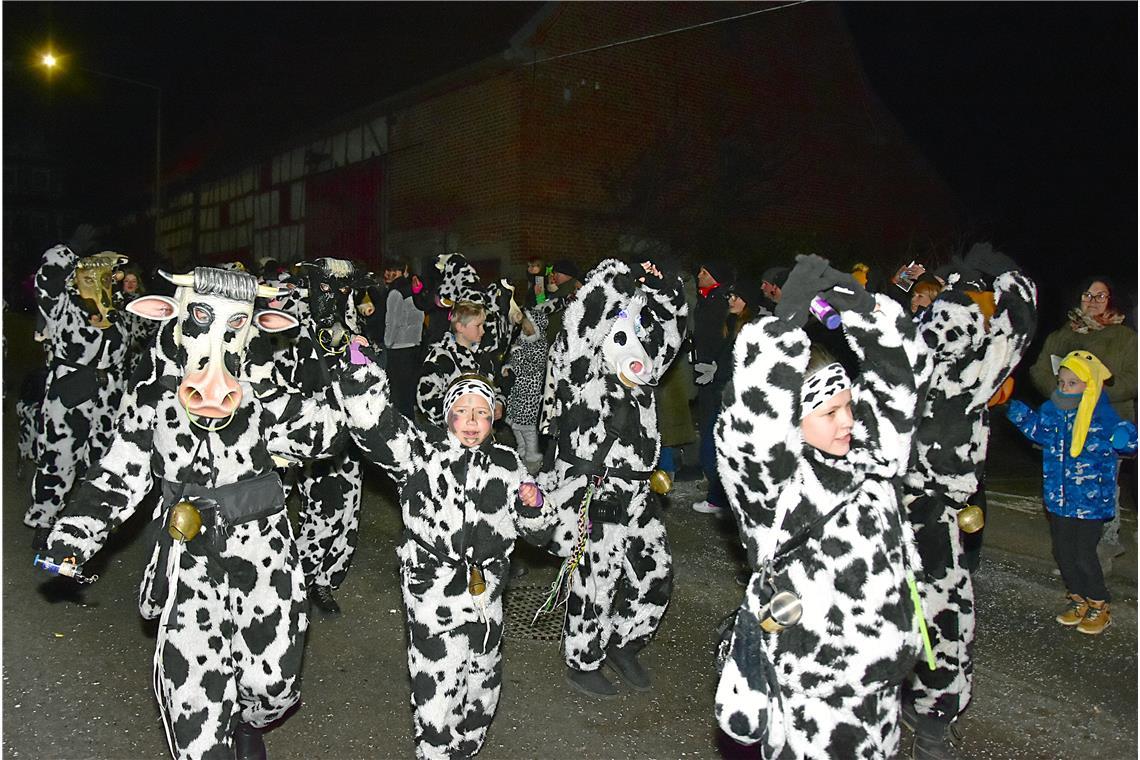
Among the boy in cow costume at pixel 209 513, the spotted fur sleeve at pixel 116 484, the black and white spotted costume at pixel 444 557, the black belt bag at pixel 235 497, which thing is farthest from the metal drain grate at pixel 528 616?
the spotted fur sleeve at pixel 116 484

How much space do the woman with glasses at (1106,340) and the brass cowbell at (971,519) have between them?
Answer: 2.76m

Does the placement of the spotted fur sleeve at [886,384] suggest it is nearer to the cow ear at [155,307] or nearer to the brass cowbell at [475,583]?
the brass cowbell at [475,583]

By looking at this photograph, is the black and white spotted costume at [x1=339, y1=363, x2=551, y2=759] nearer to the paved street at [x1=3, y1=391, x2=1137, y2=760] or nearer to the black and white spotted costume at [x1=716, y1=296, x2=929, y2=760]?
the paved street at [x1=3, y1=391, x2=1137, y2=760]

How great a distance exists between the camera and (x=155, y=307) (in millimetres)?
4035

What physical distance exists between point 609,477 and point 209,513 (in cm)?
202

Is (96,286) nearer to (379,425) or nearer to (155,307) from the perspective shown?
(155,307)

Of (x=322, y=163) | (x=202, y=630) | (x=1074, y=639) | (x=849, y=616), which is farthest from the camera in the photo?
(x=322, y=163)

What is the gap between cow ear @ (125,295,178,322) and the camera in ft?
13.1

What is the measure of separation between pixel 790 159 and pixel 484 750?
17192 mm

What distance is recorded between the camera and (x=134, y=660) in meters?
5.52

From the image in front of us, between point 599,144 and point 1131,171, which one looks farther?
point 599,144

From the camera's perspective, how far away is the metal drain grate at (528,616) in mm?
6008

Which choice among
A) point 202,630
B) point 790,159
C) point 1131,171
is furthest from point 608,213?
point 202,630

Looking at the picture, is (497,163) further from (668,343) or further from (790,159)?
(668,343)
